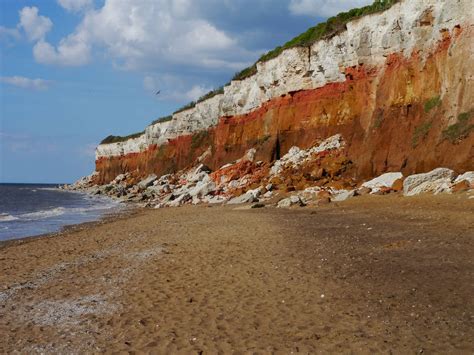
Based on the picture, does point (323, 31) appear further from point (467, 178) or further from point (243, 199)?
point (467, 178)

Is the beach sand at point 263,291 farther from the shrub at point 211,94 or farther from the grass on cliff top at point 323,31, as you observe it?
the shrub at point 211,94

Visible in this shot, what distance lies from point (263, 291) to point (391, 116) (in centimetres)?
1824

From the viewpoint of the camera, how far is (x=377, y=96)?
2614cm

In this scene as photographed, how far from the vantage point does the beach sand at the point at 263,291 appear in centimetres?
642

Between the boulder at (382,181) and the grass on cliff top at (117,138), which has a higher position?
the grass on cliff top at (117,138)

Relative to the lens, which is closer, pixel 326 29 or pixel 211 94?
pixel 326 29

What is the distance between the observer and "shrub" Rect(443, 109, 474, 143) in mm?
18656

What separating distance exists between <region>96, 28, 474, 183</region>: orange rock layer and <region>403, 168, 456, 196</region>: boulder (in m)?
1.03

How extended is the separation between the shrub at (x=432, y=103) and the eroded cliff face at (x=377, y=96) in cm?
5

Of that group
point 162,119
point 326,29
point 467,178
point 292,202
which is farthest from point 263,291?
point 162,119

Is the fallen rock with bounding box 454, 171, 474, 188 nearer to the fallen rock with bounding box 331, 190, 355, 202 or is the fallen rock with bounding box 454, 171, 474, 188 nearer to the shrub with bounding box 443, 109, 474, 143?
the shrub with bounding box 443, 109, 474, 143

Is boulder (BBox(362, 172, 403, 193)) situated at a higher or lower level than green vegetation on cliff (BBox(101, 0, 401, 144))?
lower

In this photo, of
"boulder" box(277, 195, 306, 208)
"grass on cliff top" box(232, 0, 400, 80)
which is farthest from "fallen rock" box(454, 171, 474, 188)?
"grass on cliff top" box(232, 0, 400, 80)

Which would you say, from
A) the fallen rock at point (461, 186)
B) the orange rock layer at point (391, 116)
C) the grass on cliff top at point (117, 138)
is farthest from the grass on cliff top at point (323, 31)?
the grass on cliff top at point (117, 138)
